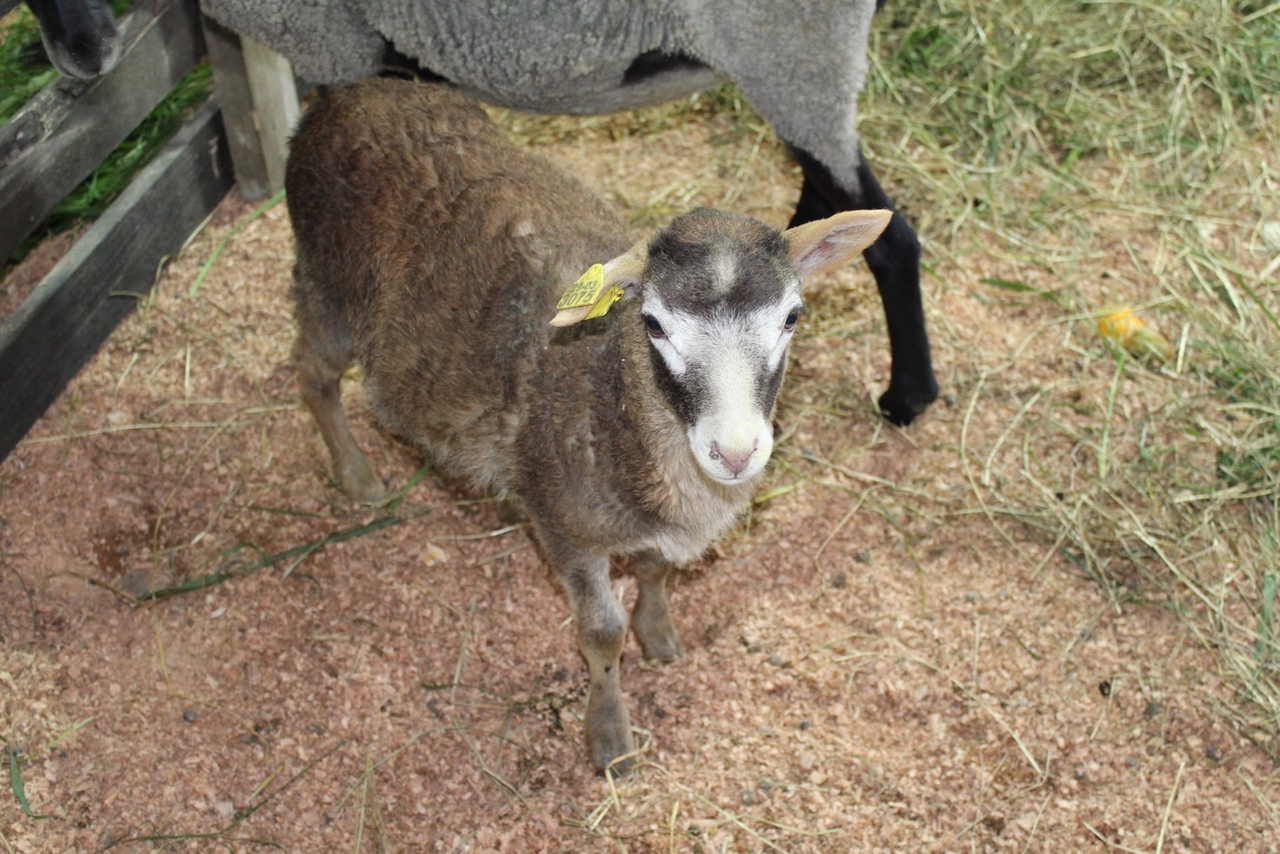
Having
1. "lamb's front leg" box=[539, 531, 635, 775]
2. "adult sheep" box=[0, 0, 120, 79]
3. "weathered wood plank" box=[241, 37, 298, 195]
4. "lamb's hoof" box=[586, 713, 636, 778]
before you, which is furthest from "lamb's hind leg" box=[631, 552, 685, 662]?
"weathered wood plank" box=[241, 37, 298, 195]

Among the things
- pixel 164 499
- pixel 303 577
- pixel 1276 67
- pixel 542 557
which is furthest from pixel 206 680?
pixel 1276 67

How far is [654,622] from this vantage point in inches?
153

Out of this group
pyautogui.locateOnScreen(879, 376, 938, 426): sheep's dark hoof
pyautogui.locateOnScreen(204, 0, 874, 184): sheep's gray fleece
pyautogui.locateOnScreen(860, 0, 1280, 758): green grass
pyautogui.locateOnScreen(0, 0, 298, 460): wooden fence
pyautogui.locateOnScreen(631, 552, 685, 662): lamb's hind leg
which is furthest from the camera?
pyautogui.locateOnScreen(879, 376, 938, 426): sheep's dark hoof

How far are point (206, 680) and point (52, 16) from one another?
2196 millimetres

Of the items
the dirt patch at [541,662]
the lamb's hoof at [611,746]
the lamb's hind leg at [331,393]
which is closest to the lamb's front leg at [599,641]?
the lamb's hoof at [611,746]

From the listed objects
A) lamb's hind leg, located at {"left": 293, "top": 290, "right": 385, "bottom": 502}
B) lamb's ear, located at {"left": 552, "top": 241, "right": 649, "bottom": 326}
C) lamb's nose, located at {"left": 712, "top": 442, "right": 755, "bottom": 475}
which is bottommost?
lamb's hind leg, located at {"left": 293, "top": 290, "right": 385, "bottom": 502}

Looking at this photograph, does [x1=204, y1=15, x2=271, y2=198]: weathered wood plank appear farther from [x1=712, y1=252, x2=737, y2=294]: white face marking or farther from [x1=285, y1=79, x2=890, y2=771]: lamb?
[x1=712, y1=252, x2=737, y2=294]: white face marking

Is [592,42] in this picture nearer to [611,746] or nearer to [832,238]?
[832,238]

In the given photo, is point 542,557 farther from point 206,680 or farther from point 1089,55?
point 1089,55

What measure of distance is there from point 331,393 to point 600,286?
1856 mm

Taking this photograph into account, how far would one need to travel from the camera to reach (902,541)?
4348mm

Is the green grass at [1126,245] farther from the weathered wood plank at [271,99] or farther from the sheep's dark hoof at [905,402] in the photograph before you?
the weathered wood plank at [271,99]

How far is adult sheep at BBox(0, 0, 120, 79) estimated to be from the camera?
12.2 feet

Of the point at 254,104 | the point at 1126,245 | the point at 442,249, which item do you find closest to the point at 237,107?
the point at 254,104
